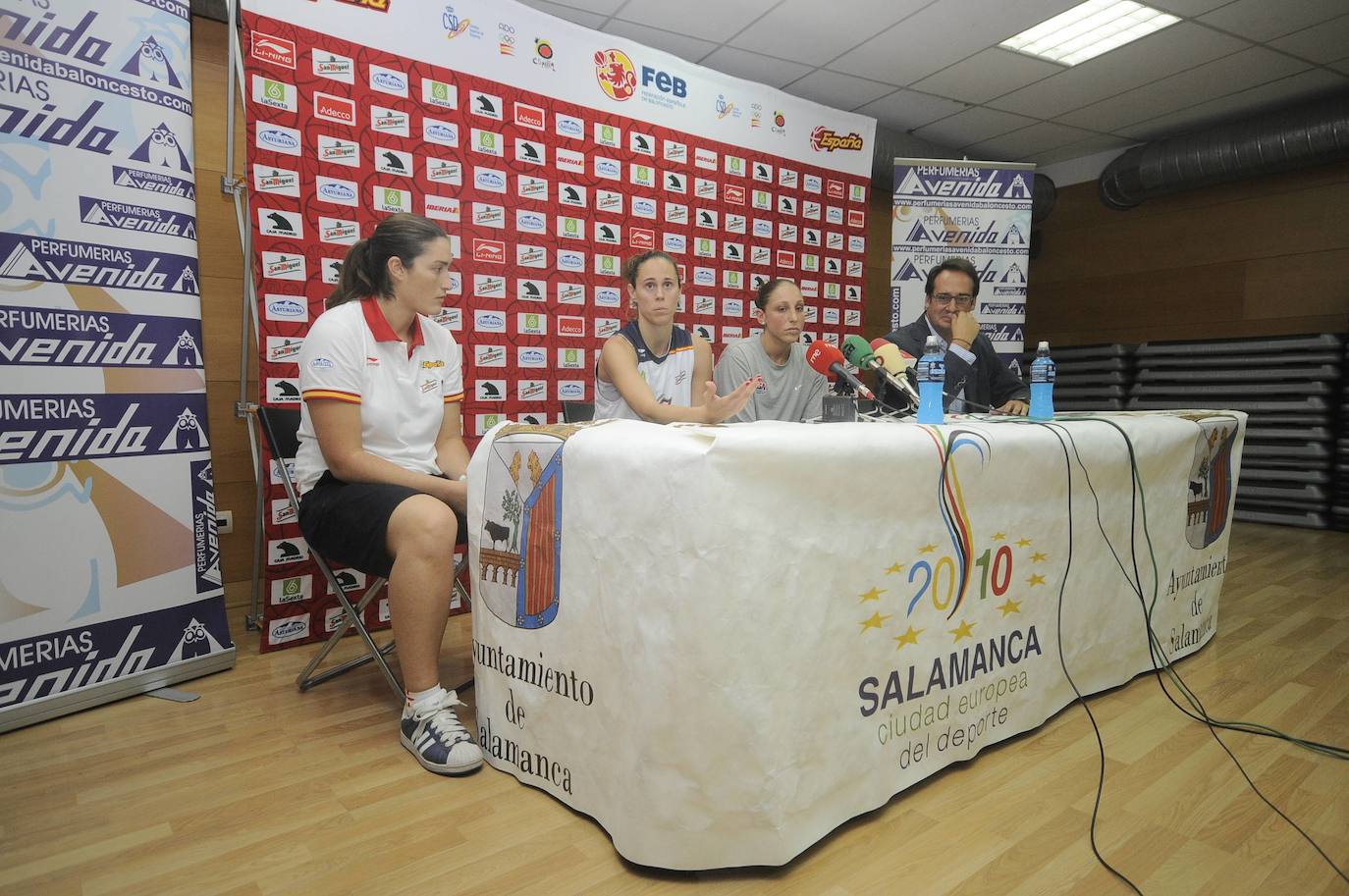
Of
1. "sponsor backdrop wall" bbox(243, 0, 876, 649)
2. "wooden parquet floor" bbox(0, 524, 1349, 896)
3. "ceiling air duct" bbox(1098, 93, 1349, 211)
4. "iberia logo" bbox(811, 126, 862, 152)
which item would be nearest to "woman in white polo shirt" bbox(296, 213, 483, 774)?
"wooden parquet floor" bbox(0, 524, 1349, 896)

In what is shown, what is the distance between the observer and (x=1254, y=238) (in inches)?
204

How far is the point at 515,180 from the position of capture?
3.09 m

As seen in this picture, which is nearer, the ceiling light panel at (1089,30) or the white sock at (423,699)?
the white sock at (423,699)

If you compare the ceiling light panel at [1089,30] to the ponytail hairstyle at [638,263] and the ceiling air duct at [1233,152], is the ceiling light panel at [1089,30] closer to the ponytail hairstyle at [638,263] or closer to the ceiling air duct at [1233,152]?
the ceiling air duct at [1233,152]

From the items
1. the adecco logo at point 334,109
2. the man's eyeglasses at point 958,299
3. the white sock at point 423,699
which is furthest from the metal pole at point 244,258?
the man's eyeglasses at point 958,299

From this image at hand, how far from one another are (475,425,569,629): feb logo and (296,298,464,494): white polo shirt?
0.51 metres

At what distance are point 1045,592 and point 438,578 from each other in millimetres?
1460

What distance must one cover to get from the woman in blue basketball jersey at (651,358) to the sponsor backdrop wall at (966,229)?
2482 millimetres

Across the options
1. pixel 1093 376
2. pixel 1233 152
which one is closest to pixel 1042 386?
pixel 1233 152

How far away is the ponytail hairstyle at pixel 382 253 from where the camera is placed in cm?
194

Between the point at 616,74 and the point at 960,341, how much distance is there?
2.06 meters

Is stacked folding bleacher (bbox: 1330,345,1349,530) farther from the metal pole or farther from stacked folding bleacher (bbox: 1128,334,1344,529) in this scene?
the metal pole

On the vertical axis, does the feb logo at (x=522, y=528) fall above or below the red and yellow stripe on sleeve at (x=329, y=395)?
below

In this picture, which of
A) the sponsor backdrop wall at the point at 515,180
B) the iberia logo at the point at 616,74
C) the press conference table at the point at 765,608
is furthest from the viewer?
the iberia logo at the point at 616,74
